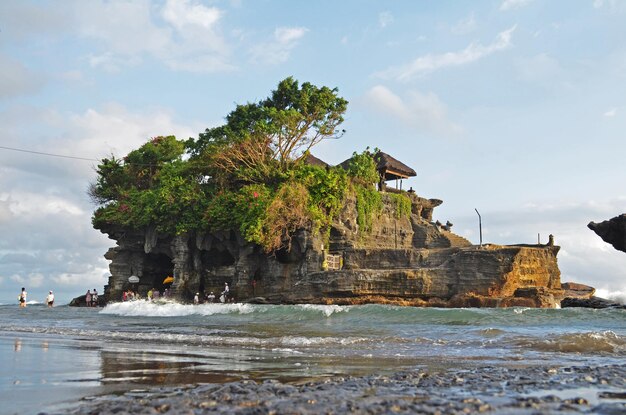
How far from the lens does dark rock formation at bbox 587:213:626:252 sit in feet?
68.7

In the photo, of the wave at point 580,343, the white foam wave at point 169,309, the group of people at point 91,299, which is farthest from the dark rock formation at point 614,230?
the group of people at point 91,299

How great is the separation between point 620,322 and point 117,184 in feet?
101

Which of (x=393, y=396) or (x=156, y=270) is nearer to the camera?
(x=393, y=396)

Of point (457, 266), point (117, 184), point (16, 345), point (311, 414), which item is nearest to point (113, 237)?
point (117, 184)

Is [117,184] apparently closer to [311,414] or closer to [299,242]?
[299,242]

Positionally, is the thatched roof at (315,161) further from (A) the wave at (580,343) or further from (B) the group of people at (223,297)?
(A) the wave at (580,343)

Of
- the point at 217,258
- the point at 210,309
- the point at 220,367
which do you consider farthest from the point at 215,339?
the point at 217,258

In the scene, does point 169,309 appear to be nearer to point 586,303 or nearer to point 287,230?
point 287,230

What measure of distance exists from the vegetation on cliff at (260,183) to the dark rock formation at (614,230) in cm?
1305

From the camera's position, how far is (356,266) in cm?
2908

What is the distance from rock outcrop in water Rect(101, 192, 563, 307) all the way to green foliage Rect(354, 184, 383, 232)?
0.36 meters

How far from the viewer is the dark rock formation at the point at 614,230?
20953 mm

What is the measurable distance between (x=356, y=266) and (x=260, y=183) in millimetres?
6961

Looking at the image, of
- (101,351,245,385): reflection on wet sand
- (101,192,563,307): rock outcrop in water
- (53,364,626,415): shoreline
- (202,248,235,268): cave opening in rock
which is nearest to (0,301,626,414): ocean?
(101,351,245,385): reflection on wet sand
